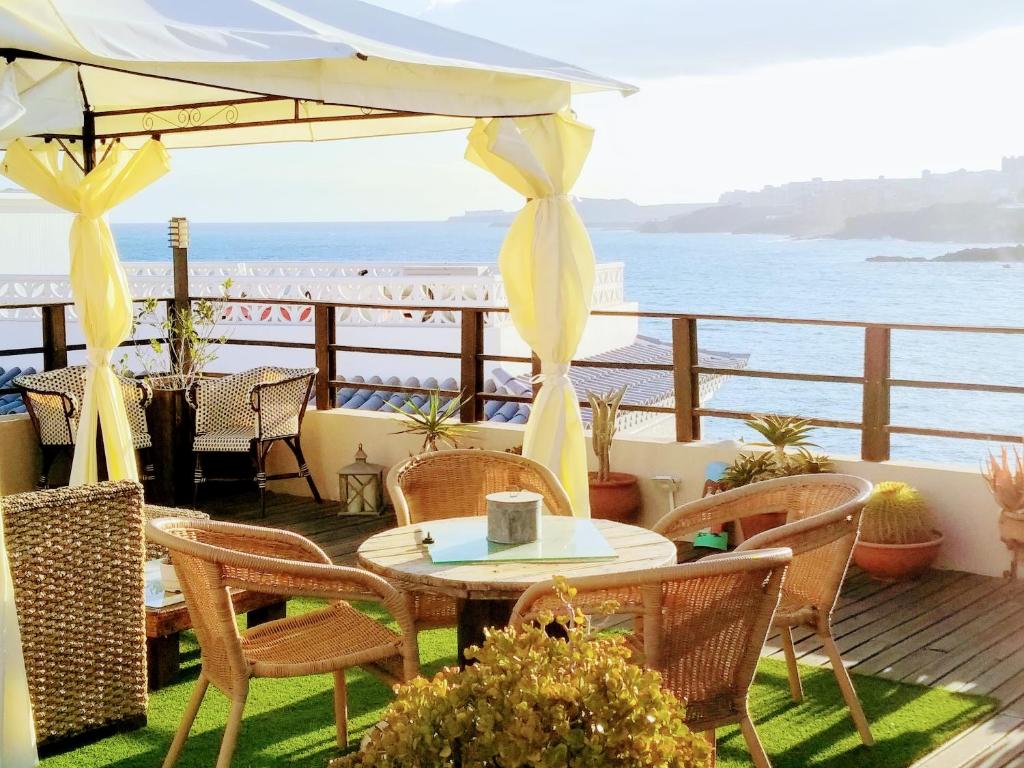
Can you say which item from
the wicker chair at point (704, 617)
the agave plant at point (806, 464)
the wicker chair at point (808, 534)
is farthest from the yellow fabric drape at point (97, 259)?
the wicker chair at point (704, 617)

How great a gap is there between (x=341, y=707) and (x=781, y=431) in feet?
9.52

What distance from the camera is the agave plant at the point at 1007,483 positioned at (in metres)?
5.09

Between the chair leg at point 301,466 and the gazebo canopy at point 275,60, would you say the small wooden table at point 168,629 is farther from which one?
the chair leg at point 301,466

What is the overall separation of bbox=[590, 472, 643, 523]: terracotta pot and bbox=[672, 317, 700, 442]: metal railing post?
0.39 m

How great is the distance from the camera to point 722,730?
3688mm

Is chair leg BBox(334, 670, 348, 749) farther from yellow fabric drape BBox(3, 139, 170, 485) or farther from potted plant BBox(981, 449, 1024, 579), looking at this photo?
potted plant BBox(981, 449, 1024, 579)

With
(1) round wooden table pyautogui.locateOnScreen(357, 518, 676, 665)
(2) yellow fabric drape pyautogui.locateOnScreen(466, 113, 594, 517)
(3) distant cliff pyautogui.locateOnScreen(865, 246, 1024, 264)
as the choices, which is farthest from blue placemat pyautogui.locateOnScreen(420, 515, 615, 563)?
(3) distant cliff pyautogui.locateOnScreen(865, 246, 1024, 264)

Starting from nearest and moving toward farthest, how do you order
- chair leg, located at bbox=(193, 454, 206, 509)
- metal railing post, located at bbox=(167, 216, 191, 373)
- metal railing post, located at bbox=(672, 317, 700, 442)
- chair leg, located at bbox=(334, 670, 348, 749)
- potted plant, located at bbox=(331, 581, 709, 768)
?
1. potted plant, located at bbox=(331, 581, 709, 768)
2. chair leg, located at bbox=(334, 670, 348, 749)
3. metal railing post, located at bbox=(672, 317, 700, 442)
4. chair leg, located at bbox=(193, 454, 206, 509)
5. metal railing post, located at bbox=(167, 216, 191, 373)

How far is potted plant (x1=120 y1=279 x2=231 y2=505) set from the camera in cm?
678

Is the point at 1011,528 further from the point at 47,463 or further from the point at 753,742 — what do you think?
the point at 47,463

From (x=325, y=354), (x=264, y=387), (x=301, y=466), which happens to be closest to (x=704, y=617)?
(x=264, y=387)

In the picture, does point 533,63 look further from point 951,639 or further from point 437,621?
point 951,639

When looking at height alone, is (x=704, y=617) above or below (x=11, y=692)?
above

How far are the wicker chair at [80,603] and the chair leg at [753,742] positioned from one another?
1.85 m
